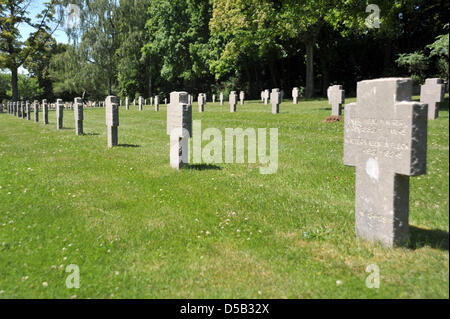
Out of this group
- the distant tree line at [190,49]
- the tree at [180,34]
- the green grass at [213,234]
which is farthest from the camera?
the tree at [180,34]

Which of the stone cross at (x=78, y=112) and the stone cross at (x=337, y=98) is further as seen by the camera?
the stone cross at (x=337, y=98)

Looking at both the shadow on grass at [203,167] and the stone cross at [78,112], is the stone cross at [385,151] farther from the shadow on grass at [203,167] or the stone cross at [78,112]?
the stone cross at [78,112]

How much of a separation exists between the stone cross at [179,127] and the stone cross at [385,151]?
4259 millimetres

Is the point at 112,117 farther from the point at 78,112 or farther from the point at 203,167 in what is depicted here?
the point at 203,167

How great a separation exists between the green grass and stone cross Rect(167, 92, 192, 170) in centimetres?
33

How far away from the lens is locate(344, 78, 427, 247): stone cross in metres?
3.60

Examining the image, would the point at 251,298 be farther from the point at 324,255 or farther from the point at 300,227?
the point at 300,227

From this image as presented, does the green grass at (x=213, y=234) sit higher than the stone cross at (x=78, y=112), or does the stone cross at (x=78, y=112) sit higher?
the stone cross at (x=78, y=112)

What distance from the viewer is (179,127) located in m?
8.01

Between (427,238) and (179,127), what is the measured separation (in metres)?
5.42

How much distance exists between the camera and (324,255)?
3959 millimetres

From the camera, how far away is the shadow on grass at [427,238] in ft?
11.2

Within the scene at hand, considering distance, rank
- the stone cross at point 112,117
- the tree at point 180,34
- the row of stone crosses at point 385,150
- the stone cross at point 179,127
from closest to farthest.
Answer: the row of stone crosses at point 385,150
the stone cross at point 179,127
the stone cross at point 112,117
the tree at point 180,34

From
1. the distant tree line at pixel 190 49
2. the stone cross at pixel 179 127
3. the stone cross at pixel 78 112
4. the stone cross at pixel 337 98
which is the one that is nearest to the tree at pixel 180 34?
the distant tree line at pixel 190 49
